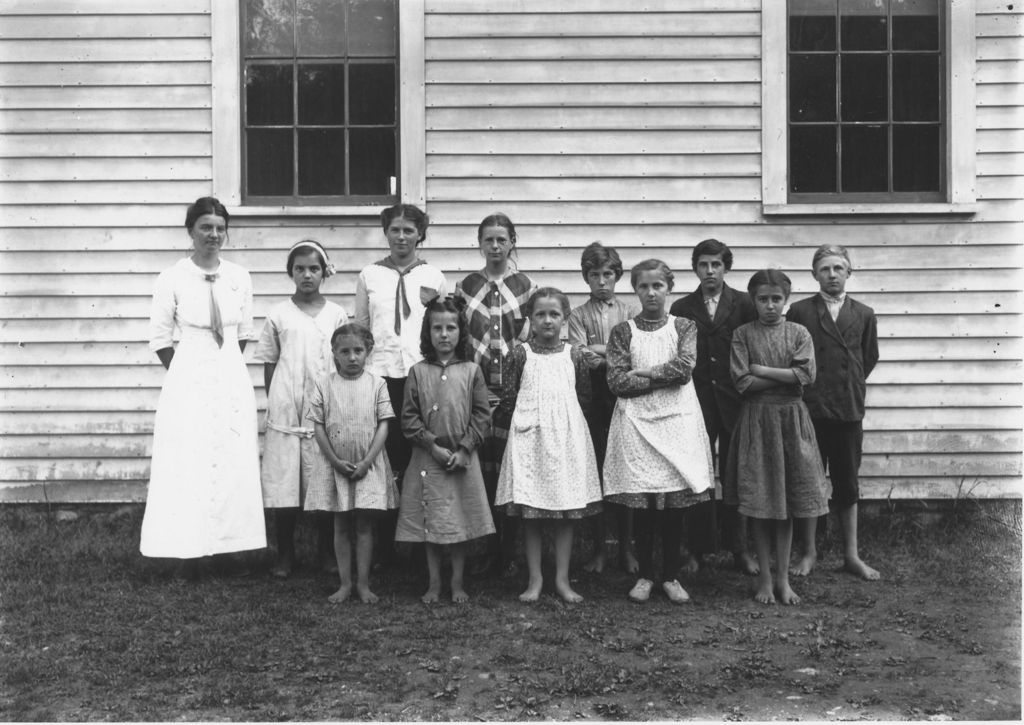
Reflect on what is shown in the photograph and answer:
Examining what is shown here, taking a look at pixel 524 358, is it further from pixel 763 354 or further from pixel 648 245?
pixel 648 245

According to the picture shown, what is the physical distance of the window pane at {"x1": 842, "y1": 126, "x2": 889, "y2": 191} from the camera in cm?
718

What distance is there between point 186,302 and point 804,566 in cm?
368

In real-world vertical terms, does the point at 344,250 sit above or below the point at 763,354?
above

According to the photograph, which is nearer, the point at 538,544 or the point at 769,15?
the point at 538,544

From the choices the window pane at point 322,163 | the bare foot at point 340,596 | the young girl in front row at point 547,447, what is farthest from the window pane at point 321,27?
the bare foot at point 340,596

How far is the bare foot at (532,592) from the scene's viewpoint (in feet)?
17.1

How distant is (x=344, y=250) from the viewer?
7094 millimetres

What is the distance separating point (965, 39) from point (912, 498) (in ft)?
10.2

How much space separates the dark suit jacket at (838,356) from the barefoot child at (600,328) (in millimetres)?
1017

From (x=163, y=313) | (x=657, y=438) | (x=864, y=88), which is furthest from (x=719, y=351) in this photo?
(x=163, y=313)

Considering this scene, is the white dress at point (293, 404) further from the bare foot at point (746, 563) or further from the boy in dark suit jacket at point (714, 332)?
the bare foot at point (746, 563)

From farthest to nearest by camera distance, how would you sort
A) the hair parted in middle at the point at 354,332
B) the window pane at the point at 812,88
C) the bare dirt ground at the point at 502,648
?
the window pane at the point at 812,88, the hair parted in middle at the point at 354,332, the bare dirt ground at the point at 502,648

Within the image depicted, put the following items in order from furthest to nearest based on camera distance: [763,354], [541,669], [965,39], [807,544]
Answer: [965,39]
[807,544]
[763,354]
[541,669]

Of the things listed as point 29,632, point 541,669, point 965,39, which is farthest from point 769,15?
point 29,632
